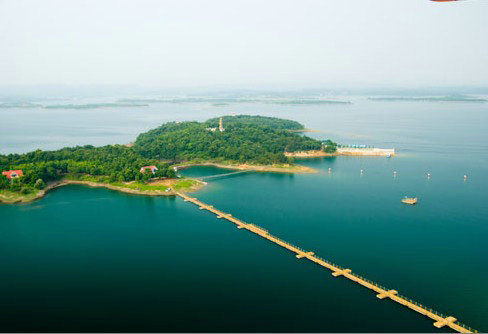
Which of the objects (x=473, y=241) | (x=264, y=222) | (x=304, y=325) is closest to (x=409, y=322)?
(x=304, y=325)

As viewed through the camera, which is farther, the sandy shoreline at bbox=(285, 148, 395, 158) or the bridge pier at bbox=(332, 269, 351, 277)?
the sandy shoreline at bbox=(285, 148, 395, 158)

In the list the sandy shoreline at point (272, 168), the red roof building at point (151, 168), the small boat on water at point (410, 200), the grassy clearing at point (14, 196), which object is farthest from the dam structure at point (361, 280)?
the grassy clearing at point (14, 196)

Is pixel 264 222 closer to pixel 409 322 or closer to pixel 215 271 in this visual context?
pixel 215 271

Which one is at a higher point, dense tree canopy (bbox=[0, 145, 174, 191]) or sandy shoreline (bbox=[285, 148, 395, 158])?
dense tree canopy (bbox=[0, 145, 174, 191])

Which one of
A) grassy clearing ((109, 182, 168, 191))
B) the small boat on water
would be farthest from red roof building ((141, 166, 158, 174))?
the small boat on water

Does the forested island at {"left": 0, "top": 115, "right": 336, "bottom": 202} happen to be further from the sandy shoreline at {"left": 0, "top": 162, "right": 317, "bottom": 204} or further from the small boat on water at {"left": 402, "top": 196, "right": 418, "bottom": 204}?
the small boat on water at {"left": 402, "top": 196, "right": 418, "bottom": 204}

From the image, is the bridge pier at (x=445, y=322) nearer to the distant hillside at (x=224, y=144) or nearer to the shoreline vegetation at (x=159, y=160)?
the shoreline vegetation at (x=159, y=160)

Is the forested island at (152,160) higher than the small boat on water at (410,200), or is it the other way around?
the forested island at (152,160)
